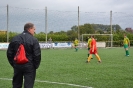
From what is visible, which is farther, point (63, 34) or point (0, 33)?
point (63, 34)

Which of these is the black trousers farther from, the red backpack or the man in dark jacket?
the red backpack

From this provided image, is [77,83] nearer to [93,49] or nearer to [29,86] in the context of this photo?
[29,86]

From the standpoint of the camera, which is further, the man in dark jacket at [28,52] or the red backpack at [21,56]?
the man in dark jacket at [28,52]

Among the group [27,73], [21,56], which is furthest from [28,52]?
Answer: [27,73]

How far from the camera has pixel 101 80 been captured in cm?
991

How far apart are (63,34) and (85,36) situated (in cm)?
485

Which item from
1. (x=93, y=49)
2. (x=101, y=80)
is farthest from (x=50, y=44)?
(x=101, y=80)

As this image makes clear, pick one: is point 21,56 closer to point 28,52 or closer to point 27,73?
point 28,52

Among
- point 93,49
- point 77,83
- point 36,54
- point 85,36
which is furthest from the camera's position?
point 85,36

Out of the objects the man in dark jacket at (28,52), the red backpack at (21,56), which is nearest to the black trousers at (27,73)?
the man in dark jacket at (28,52)

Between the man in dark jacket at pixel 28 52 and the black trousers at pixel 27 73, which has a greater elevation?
the man in dark jacket at pixel 28 52

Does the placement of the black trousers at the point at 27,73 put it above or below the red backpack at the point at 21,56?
below

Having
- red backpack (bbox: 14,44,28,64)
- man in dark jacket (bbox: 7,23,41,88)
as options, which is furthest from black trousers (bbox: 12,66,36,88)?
red backpack (bbox: 14,44,28,64)

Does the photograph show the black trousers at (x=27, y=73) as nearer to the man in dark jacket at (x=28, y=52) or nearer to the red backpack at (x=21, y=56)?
the man in dark jacket at (x=28, y=52)
